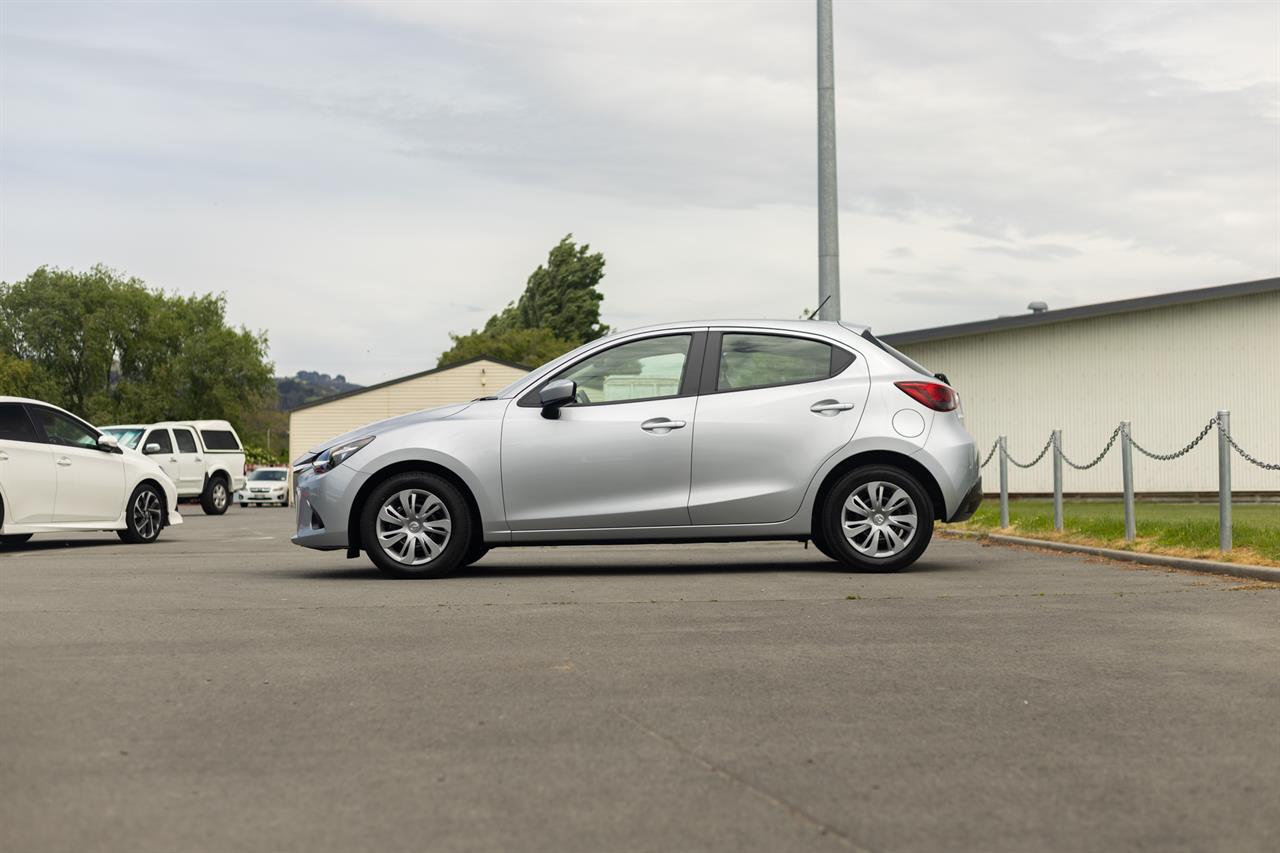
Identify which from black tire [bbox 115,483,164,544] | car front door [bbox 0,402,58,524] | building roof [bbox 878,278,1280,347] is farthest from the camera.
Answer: building roof [bbox 878,278,1280,347]

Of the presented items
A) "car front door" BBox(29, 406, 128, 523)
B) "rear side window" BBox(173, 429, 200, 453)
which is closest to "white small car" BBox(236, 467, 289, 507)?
"rear side window" BBox(173, 429, 200, 453)

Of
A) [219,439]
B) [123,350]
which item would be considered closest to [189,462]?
[219,439]

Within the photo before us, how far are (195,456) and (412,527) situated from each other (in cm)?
2424

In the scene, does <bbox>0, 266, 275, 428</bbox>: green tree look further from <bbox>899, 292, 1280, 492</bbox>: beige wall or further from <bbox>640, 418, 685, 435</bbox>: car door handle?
<bbox>640, 418, 685, 435</bbox>: car door handle

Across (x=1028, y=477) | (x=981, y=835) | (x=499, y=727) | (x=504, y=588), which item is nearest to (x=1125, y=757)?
(x=981, y=835)

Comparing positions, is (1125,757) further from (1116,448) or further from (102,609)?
(1116,448)

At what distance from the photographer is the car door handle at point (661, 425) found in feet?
36.1

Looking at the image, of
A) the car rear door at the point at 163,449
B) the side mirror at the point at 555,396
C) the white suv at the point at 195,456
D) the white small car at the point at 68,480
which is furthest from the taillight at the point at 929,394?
the car rear door at the point at 163,449

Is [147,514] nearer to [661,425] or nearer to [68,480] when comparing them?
[68,480]

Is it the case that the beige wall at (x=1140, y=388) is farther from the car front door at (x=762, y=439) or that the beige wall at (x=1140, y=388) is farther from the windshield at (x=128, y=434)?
the car front door at (x=762, y=439)

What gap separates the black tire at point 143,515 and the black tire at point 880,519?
29.6 ft

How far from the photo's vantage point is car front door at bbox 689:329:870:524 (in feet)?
36.2

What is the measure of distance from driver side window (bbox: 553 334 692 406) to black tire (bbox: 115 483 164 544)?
7.70 metres

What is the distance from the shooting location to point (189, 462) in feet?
110
